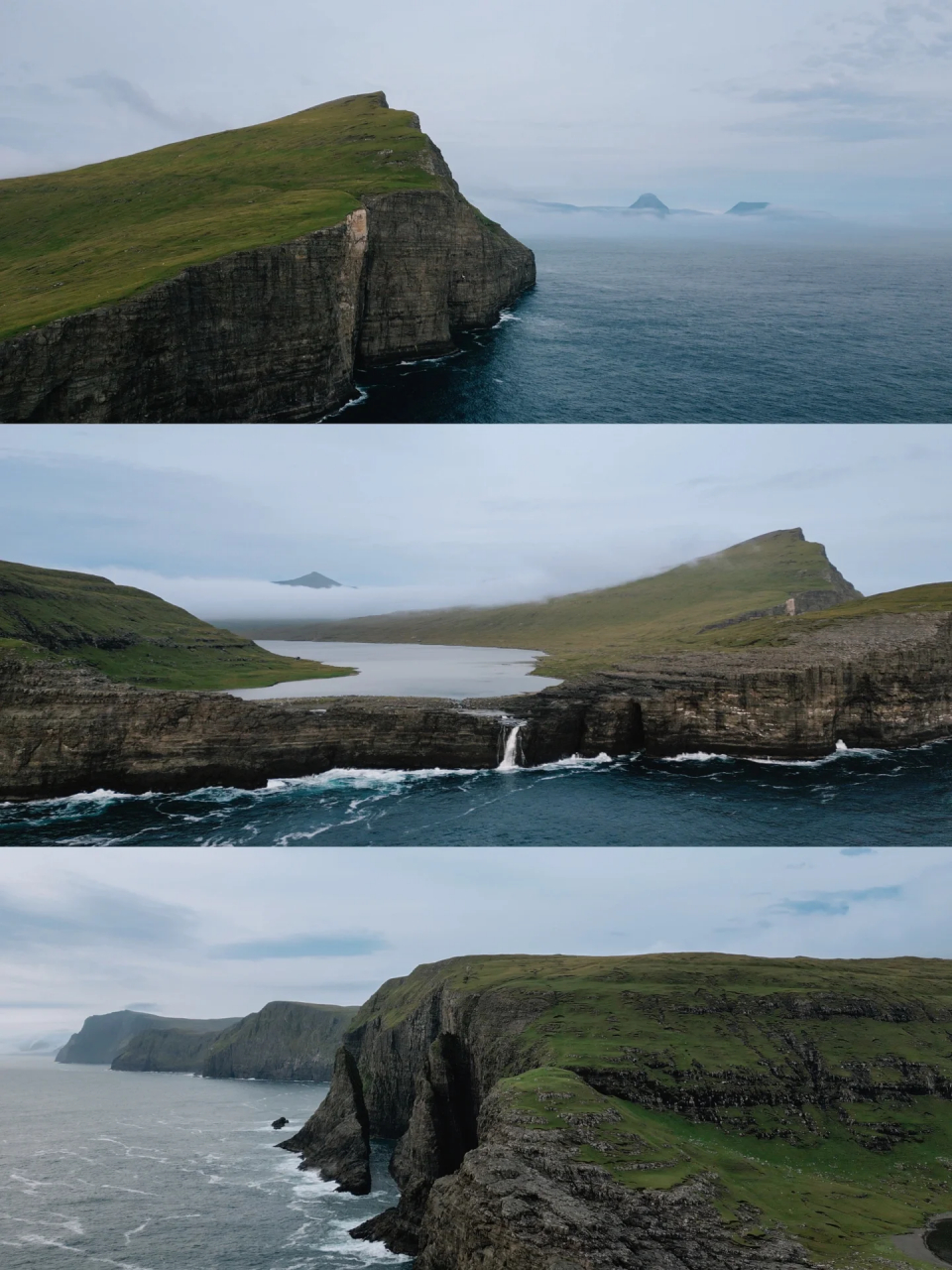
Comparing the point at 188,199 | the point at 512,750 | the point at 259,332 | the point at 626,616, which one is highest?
the point at 188,199

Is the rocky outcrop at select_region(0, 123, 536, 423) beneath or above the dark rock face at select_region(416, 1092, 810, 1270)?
above

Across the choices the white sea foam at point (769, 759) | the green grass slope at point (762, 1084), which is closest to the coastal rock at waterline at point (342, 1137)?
the green grass slope at point (762, 1084)

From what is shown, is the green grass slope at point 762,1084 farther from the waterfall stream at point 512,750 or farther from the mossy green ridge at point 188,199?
the mossy green ridge at point 188,199

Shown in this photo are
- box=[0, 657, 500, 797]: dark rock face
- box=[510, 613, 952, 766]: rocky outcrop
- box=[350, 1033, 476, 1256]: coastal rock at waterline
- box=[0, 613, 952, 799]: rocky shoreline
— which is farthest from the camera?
box=[510, 613, 952, 766]: rocky outcrop

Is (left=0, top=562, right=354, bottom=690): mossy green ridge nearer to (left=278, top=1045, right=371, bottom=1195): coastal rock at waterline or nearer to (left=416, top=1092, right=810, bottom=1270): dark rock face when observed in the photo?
(left=278, top=1045, right=371, bottom=1195): coastal rock at waterline

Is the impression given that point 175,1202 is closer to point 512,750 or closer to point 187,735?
point 187,735

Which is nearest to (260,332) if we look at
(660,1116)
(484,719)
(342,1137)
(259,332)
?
(259,332)

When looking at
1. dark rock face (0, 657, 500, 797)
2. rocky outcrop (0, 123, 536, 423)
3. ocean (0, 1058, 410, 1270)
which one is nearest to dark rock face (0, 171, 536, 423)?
rocky outcrop (0, 123, 536, 423)
